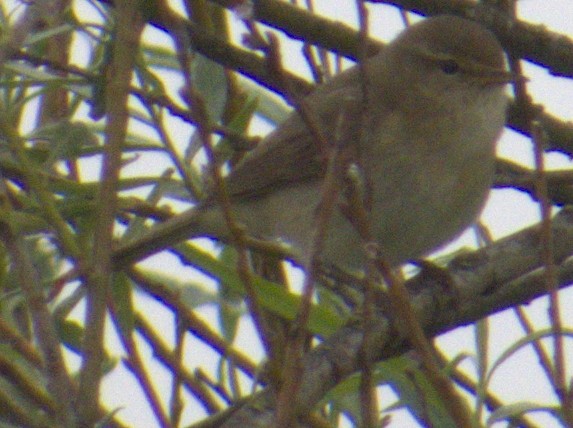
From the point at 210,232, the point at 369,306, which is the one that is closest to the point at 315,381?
the point at 369,306

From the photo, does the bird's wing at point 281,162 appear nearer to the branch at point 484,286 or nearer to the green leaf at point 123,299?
the branch at point 484,286

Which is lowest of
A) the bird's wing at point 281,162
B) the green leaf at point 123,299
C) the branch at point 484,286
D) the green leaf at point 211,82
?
the branch at point 484,286

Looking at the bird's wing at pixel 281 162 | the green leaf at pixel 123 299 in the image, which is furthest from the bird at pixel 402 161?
the green leaf at pixel 123 299

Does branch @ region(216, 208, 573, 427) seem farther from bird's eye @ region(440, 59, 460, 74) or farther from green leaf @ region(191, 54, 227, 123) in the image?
bird's eye @ region(440, 59, 460, 74)

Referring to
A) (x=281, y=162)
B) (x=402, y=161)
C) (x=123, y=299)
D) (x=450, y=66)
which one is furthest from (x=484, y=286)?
(x=450, y=66)

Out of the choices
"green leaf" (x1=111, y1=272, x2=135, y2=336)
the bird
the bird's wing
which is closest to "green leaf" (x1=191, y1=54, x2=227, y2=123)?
the bird

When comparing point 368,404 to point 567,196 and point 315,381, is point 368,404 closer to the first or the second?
point 315,381

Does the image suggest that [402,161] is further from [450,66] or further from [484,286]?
[484,286]
